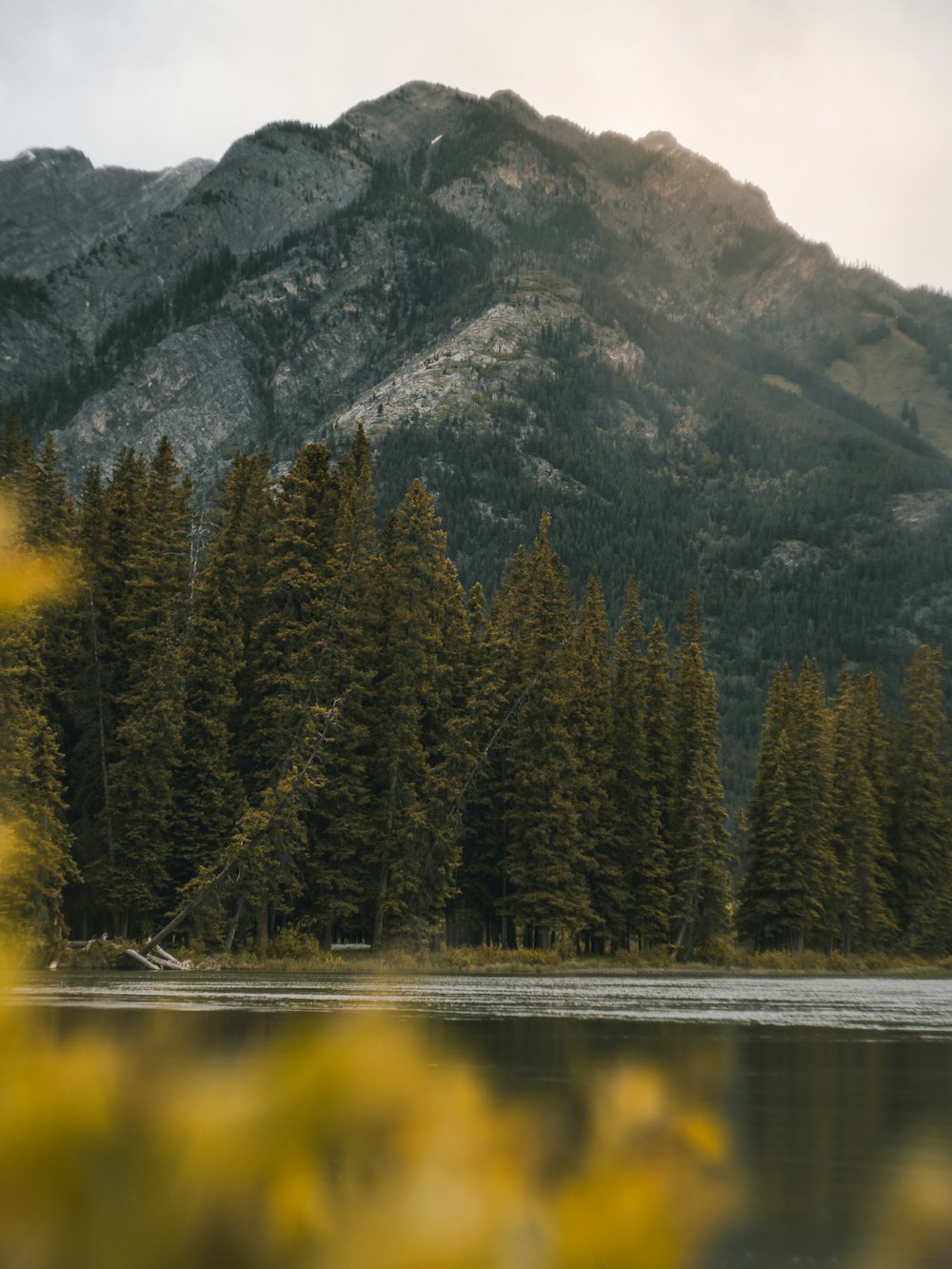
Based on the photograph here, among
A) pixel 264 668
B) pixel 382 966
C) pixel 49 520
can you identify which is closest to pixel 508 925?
pixel 382 966

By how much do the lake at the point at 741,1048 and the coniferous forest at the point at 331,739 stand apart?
267 inches

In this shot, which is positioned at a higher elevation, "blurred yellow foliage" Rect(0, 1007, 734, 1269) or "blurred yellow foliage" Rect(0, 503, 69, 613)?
"blurred yellow foliage" Rect(0, 503, 69, 613)

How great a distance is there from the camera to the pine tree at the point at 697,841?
6091 cm

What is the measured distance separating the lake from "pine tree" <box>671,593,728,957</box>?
2095 centimetres

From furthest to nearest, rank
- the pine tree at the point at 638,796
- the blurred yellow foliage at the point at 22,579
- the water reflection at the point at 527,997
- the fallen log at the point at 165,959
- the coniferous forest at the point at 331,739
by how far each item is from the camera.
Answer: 1. the pine tree at the point at 638,796
2. the coniferous forest at the point at 331,739
3. the fallen log at the point at 165,959
4. the water reflection at the point at 527,997
5. the blurred yellow foliage at the point at 22,579

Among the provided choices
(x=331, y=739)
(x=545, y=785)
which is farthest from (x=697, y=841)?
(x=331, y=739)

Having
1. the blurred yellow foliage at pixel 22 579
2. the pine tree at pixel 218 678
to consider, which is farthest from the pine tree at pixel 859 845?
the blurred yellow foliage at pixel 22 579

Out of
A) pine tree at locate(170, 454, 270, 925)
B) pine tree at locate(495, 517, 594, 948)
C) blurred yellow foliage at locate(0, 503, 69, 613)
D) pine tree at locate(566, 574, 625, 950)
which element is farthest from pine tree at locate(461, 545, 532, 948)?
blurred yellow foliage at locate(0, 503, 69, 613)

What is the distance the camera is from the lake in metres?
7.38

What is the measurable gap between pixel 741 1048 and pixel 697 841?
43.9 metres

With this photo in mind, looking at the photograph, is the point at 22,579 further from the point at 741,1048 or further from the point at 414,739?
the point at 414,739

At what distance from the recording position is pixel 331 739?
42812 mm

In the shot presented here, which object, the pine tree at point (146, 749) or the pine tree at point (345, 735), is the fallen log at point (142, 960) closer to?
the pine tree at point (146, 749)

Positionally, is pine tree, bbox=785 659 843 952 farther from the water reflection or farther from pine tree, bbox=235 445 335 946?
pine tree, bbox=235 445 335 946
